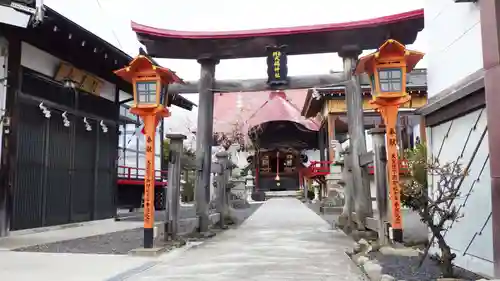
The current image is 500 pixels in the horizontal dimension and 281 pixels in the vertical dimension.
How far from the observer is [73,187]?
12102 mm

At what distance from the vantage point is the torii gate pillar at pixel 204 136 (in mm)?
10820

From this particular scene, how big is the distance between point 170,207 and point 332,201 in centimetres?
1046

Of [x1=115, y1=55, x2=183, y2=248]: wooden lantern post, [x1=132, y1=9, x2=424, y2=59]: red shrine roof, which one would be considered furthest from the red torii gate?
[x1=115, y1=55, x2=183, y2=248]: wooden lantern post

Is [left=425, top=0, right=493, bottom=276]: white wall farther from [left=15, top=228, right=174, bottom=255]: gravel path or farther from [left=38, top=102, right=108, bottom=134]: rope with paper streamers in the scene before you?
[left=38, top=102, right=108, bottom=134]: rope with paper streamers

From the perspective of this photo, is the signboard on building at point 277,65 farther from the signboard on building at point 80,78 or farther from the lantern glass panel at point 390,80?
the signboard on building at point 80,78

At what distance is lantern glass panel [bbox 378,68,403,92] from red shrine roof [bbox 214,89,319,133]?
21979 millimetres

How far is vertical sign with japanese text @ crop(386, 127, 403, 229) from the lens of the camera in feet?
23.6

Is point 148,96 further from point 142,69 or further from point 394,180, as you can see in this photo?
point 394,180

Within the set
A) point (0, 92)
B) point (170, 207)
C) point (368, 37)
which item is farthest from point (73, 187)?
point (368, 37)

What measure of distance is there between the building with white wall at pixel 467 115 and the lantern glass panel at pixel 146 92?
4.71 metres

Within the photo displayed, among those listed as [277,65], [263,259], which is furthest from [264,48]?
[263,259]

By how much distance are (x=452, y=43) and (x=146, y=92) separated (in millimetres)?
5131

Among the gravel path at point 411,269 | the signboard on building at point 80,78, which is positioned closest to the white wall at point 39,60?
the signboard on building at point 80,78

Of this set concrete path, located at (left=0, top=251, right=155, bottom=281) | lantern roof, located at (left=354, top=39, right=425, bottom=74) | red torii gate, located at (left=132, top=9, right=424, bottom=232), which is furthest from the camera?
red torii gate, located at (left=132, top=9, right=424, bottom=232)
